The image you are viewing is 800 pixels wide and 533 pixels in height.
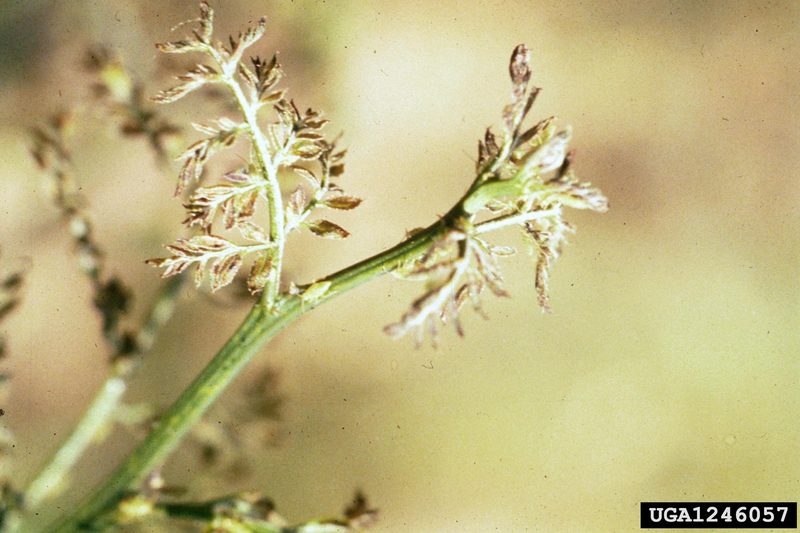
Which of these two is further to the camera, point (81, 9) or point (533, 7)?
point (533, 7)

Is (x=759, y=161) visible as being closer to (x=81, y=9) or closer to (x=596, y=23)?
(x=596, y=23)

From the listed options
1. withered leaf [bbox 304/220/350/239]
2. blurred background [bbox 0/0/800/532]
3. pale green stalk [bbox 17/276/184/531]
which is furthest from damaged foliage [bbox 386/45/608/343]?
blurred background [bbox 0/0/800/532]

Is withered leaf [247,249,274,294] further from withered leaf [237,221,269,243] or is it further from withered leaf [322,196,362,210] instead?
withered leaf [322,196,362,210]

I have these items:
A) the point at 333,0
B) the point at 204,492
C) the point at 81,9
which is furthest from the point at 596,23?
the point at 204,492

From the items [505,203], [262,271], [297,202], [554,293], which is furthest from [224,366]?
[554,293]

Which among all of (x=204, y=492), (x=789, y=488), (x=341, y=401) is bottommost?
(x=204, y=492)
